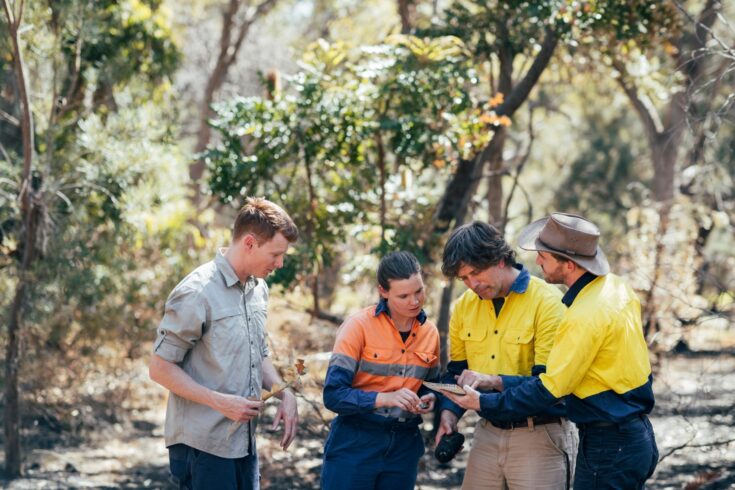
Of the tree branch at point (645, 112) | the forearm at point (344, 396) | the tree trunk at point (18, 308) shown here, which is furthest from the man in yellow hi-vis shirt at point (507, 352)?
the tree branch at point (645, 112)

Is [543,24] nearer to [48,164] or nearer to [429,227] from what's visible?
[429,227]

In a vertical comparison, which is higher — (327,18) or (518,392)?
(327,18)

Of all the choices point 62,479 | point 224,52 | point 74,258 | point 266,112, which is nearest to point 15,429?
point 62,479

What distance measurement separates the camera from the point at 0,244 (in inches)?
353

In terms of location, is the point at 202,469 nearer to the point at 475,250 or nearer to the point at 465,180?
the point at 475,250

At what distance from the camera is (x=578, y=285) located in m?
4.05

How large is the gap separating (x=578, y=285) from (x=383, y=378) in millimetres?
980

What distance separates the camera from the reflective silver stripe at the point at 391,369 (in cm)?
439

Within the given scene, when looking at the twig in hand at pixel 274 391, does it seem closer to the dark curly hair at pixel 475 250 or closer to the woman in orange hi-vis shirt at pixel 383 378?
the woman in orange hi-vis shirt at pixel 383 378

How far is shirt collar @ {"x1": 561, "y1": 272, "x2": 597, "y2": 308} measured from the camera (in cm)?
404

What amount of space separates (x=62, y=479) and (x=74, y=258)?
1981 millimetres

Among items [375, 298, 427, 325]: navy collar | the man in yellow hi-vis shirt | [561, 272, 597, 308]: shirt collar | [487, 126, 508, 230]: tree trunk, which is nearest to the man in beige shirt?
[375, 298, 427, 325]: navy collar

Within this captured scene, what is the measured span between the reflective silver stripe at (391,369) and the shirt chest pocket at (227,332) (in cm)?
58

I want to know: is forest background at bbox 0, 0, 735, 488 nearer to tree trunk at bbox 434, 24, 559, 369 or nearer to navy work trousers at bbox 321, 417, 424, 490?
tree trunk at bbox 434, 24, 559, 369
